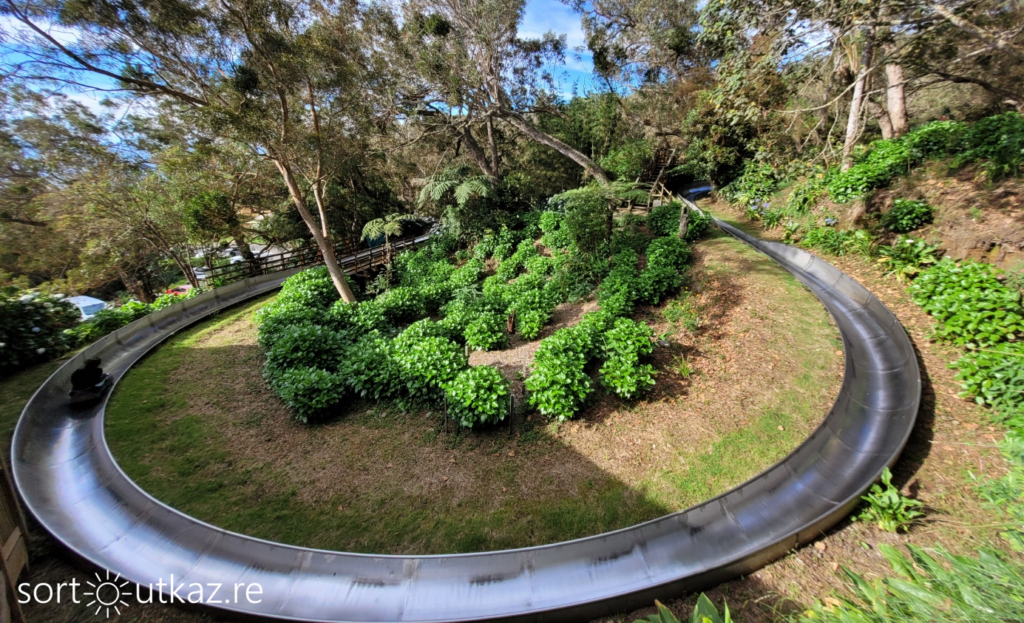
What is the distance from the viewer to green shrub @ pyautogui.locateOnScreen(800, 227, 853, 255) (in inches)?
371

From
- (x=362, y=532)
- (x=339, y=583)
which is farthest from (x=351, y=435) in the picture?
(x=339, y=583)

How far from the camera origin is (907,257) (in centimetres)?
772

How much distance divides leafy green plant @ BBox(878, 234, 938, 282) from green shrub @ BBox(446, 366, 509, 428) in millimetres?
8889

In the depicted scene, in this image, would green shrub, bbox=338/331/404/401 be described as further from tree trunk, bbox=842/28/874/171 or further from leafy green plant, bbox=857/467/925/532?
tree trunk, bbox=842/28/874/171

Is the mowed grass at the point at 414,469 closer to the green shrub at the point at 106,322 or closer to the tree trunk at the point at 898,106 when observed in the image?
the green shrub at the point at 106,322

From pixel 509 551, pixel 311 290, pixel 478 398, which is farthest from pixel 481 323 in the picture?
pixel 311 290

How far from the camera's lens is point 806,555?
3.65 metres

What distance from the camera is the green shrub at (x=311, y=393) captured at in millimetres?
6395

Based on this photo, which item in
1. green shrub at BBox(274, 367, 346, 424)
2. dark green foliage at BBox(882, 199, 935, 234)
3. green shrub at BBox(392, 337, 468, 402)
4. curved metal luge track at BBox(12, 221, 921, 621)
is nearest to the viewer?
curved metal luge track at BBox(12, 221, 921, 621)

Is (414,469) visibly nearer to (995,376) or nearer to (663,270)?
(663,270)

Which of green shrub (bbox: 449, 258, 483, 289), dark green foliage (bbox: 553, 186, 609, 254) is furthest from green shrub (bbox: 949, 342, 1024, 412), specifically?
green shrub (bbox: 449, 258, 483, 289)

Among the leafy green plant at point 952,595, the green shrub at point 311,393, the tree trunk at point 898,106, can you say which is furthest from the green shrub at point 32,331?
the tree trunk at point 898,106

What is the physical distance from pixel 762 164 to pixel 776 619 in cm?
1757

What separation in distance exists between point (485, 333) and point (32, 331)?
35.8 feet
